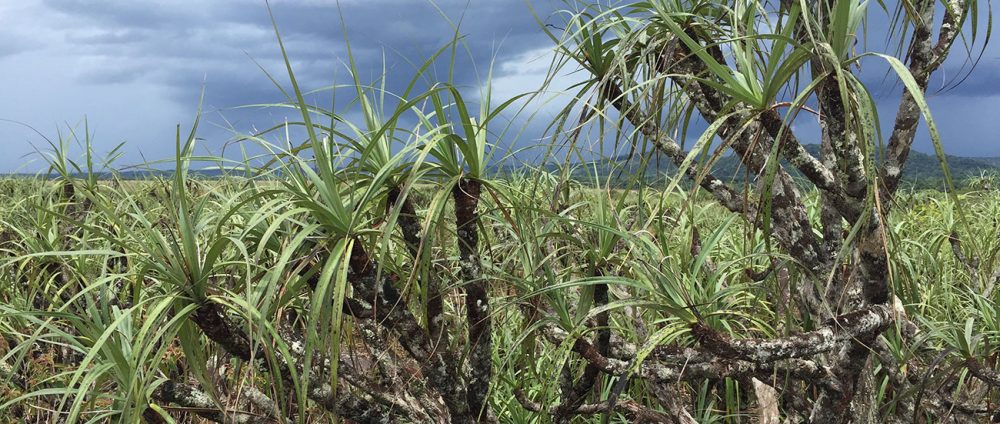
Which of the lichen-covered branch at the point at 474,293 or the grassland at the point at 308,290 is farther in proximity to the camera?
the lichen-covered branch at the point at 474,293

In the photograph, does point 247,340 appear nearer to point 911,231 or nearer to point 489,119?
point 489,119

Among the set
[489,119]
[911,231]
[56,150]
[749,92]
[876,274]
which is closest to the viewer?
[749,92]

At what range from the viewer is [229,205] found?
1.72 metres

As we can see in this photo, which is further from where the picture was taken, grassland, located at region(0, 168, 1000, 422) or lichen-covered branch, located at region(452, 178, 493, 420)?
lichen-covered branch, located at region(452, 178, 493, 420)

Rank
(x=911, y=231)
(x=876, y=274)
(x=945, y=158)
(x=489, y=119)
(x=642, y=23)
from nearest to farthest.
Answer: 1. (x=945, y=158)
2. (x=489, y=119)
3. (x=876, y=274)
4. (x=642, y=23)
5. (x=911, y=231)

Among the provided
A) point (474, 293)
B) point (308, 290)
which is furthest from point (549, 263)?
point (308, 290)

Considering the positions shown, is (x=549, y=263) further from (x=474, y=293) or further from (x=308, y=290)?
(x=308, y=290)

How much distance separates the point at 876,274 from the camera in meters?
1.90

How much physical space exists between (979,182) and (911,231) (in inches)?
143

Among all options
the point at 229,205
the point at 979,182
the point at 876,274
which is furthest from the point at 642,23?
the point at 979,182

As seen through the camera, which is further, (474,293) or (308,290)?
(308,290)

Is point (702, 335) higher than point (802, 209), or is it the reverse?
point (802, 209)

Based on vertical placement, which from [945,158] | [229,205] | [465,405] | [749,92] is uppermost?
[749,92]

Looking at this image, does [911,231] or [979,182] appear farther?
[979,182]
